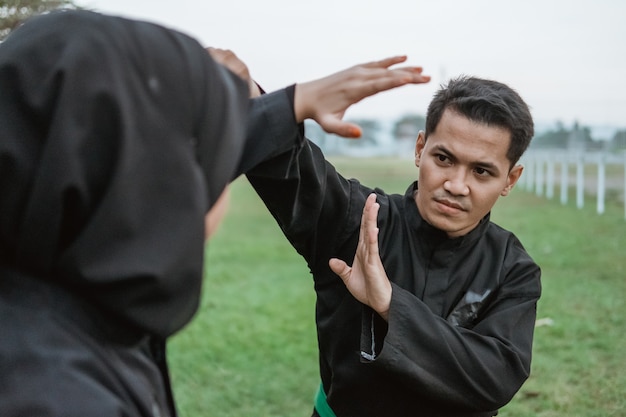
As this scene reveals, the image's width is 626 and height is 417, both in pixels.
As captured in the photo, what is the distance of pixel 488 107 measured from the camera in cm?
285

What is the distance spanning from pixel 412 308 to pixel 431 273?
314 millimetres

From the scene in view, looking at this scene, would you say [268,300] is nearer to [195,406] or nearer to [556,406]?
[195,406]

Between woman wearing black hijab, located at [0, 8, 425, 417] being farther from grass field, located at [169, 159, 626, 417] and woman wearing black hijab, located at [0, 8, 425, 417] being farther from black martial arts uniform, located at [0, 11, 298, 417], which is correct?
grass field, located at [169, 159, 626, 417]

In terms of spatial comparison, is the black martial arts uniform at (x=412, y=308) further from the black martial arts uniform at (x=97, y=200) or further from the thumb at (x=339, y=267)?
the black martial arts uniform at (x=97, y=200)

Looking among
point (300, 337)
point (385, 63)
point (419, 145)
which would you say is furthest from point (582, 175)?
point (385, 63)

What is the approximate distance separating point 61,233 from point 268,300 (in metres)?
6.31

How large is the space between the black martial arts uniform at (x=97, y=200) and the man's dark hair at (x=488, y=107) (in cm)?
155

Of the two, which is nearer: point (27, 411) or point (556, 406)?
point (27, 411)

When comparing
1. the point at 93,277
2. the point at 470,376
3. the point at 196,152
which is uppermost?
the point at 196,152

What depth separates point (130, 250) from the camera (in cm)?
133

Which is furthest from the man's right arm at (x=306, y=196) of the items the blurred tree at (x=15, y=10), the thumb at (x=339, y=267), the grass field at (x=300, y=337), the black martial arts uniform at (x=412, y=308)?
the grass field at (x=300, y=337)

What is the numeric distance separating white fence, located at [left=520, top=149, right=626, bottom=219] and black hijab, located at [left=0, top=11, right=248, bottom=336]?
12708 millimetres

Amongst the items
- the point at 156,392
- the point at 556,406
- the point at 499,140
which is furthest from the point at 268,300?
the point at 156,392

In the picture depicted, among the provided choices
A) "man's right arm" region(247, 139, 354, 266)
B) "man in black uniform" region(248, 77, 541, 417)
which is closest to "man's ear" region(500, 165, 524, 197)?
"man in black uniform" region(248, 77, 541, 417)
